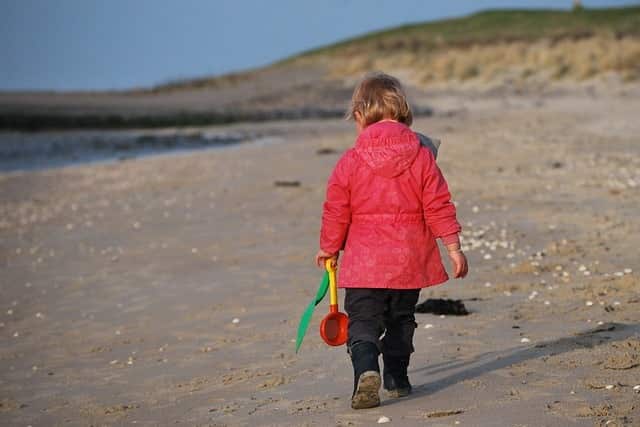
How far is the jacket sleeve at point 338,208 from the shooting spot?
204 inches

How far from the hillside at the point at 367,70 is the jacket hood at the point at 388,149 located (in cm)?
2124

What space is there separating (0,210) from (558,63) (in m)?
18.3

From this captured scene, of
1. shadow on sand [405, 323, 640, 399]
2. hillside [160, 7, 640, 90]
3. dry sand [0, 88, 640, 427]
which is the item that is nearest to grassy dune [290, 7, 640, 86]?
hillside [160, 7, 640, 90]

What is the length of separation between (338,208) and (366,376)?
2.33ft

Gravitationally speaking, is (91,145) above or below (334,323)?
below

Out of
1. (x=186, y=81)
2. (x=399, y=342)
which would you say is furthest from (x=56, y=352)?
(x=186, y=81)

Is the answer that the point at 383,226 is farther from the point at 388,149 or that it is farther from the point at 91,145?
the point at 91,145

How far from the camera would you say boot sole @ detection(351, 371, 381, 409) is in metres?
5.00

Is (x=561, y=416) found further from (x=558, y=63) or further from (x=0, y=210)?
(x=558, y=63)

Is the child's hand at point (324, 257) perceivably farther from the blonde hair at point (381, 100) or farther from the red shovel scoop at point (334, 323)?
the blonde hair at point (381, 100)

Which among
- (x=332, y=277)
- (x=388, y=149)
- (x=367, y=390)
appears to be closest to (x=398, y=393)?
(x=367, y=390)

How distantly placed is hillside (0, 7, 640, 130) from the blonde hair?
69.3ft

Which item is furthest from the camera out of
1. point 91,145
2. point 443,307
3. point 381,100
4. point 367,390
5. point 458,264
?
point 91,145

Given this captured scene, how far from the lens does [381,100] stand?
17.3 ft
